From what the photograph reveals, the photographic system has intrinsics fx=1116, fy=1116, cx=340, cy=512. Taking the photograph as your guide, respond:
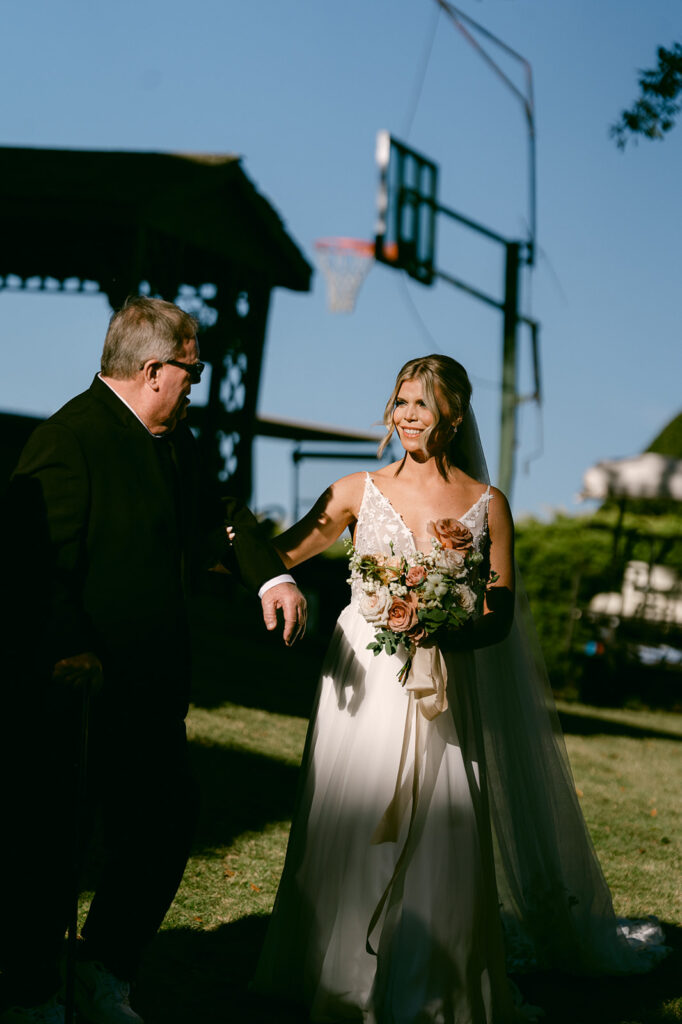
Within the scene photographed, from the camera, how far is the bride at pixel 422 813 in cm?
403

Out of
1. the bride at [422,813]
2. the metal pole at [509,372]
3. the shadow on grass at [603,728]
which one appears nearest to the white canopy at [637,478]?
the metal pole at [509,372]

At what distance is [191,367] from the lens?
3.75m

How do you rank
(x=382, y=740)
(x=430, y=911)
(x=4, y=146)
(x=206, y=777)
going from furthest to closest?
(x=4, y=146) → (x=206, y=777) → (x=382, y=740) → (x=430, y=911)

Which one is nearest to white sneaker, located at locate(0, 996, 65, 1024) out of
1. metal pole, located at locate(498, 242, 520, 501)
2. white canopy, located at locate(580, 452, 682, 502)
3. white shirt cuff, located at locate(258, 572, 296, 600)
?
white shirt cuff, located at locate(258, 572, 296, 600)

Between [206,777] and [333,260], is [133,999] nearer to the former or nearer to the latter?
[206,777]

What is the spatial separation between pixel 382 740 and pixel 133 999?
52.8 inches

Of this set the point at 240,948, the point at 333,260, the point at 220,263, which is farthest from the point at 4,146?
the point at 240,948

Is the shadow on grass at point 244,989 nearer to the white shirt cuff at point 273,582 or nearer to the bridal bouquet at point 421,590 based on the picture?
the bridal bouquet at point 421,590

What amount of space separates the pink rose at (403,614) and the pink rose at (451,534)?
27cm

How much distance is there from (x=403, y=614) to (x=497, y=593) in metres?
0.61

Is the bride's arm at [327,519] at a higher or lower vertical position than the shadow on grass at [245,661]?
higher

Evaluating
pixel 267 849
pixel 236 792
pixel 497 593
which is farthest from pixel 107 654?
pixel 236 792

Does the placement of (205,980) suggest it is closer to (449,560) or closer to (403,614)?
(403,614)

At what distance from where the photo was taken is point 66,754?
138 inches
